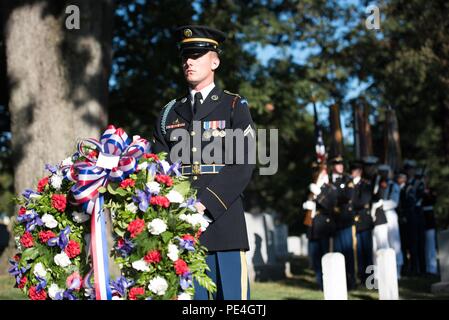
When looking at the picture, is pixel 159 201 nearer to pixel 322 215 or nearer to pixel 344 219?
pixel 344 219

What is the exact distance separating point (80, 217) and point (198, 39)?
1446 mm

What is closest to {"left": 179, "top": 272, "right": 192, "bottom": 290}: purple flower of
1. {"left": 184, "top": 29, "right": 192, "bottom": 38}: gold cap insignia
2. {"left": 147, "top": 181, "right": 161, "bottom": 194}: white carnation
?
{"left": 147, "top": 181, "right": 161, "bottom": 194}: white carnation

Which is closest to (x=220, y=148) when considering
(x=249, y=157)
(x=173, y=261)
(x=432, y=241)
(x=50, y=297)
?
(x=249, y=157)

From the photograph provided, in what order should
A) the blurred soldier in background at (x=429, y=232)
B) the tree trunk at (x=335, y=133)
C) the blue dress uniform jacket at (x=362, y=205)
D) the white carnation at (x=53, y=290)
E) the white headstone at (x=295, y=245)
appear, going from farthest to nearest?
the white headstone at (x=295, y=245), the blurred soldier in background at (x=429, y=232), the tree trunk at (x=335, y=133), the blue dress uniform jacket at (x=362, y=205), the white carnation at (x=53, y=290)

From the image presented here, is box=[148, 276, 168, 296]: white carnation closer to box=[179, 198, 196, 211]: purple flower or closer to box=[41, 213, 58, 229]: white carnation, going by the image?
box=[179, 198, 196, 211]: purple flower

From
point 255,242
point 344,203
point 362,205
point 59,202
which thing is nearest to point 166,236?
point 59,202

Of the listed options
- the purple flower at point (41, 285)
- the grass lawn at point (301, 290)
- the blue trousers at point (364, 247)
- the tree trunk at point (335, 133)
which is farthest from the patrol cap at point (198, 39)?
the tree trunk at point (335, 133)

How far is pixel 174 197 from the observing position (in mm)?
4215

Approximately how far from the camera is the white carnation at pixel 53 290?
430 cm

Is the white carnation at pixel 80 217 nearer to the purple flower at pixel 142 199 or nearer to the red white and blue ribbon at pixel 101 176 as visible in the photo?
the red white and blue ribbon at pixel 101 176

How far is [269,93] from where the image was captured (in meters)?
18.2

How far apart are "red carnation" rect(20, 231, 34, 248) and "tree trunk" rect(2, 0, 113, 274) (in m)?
5.76

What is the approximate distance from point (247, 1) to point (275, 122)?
337cm

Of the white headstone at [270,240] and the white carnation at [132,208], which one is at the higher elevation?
the white carnation at [132,208]
